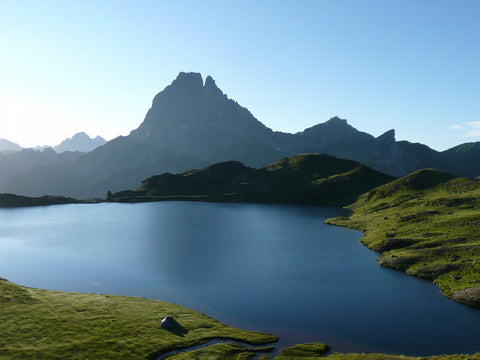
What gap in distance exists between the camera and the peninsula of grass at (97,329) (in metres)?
51.7

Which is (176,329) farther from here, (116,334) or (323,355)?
(323,355)

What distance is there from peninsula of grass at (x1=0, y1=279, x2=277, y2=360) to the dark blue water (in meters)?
6.64

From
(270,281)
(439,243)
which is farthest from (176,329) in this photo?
(439,243)

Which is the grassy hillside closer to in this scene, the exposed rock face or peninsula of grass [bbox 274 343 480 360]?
the exposed rock face

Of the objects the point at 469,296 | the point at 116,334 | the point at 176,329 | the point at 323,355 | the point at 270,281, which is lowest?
the point at 323,355

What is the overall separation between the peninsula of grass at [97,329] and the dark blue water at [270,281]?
21.8 feet

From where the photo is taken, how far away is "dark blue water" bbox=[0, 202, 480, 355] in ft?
200

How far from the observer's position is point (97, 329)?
58844mm

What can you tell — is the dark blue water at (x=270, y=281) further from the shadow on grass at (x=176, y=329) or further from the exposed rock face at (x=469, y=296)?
the shadow on grass at (x=176, y=329)

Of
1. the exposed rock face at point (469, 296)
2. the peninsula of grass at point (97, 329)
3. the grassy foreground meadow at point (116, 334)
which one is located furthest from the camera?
the exposed rock face at point (469, 296)

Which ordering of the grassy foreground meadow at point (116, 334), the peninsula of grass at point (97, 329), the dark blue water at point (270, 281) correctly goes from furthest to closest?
the dark blue water at point (270, 281)
the peninsula of grass at point (97, 329)
the grassy foreground meadow at point (116, 334)

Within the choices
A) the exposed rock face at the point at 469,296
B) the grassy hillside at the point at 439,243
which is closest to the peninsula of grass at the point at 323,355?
the exposed rock face at the point at 469,296

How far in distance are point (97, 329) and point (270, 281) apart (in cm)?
4395

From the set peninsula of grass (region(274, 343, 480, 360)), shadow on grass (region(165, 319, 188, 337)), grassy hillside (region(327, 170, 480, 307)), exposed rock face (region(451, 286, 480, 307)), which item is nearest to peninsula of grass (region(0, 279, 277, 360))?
shadow on grass (region(165, 319, 188, 337))
